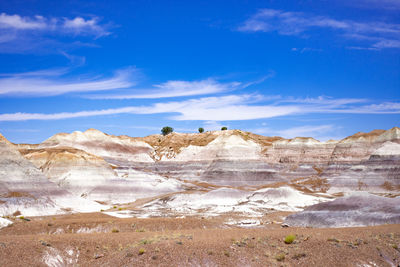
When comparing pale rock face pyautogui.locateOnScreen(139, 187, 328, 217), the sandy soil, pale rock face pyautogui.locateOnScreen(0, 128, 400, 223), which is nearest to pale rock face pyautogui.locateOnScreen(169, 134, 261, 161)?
pale rock face pyautogui.locateOnScreen(0, 128, 400, 223)

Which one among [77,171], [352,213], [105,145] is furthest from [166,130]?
[352,213]

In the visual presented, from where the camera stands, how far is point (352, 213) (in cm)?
3278

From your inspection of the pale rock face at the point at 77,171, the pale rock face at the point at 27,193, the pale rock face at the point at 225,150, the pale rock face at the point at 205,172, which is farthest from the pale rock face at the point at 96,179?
the pale rock face at the point at 225,150

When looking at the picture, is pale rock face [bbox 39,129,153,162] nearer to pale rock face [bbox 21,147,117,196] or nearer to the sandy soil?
pale rock face [bbox 21,147,117,196]

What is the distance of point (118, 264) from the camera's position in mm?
17484

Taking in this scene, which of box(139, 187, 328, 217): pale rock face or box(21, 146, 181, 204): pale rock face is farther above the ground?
box(21, 146, 181, 204): pale rock face

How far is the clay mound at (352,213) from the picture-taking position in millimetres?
30859

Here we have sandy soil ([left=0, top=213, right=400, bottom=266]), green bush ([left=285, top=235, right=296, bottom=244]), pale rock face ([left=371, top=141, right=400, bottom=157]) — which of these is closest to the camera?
sandy soil ([left=0, top=213, right=400, bottom=266])

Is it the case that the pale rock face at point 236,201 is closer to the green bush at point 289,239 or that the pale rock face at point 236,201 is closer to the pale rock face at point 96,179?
the pale rock face at point 96,179

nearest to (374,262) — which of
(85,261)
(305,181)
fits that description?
(85,261)

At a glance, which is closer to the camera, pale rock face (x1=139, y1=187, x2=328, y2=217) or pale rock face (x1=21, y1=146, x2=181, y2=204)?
pale rock face (x1=139, y1=187, x2=328, y2=217)

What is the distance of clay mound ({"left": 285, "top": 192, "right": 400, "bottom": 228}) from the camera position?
30.9 metres

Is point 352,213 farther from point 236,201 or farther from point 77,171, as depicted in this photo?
point 77,171

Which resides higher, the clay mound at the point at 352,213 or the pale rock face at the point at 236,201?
the clay mound at the point at 352,213
